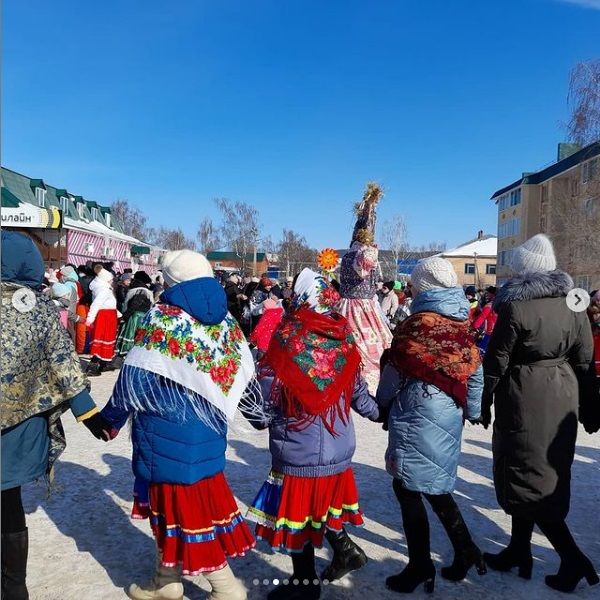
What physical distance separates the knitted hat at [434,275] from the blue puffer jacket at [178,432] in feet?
3.56

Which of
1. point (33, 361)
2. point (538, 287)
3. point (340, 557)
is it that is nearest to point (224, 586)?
point (340, 557)

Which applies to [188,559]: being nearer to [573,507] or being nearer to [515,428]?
[515,428]

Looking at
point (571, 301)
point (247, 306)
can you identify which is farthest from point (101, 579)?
point (247, 306)

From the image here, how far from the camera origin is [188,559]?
2.56m

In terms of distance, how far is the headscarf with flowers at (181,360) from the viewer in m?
2.51

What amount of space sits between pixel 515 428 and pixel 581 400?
49cm

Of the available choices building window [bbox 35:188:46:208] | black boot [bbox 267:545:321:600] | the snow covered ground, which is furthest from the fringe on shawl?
building window [bbox 35:188:46:208]

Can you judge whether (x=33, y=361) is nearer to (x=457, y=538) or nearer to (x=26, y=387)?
(x=26, y=387)

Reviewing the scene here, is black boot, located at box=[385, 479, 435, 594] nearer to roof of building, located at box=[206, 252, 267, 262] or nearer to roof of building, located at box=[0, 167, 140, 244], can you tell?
roof of building, located at box=[0, 167, 140, 244]

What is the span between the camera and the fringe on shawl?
2.51 m

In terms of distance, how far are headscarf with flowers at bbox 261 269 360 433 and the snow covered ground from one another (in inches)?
16.4

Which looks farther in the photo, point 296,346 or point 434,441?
point 434,441

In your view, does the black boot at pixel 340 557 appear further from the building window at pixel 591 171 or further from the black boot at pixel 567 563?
the building window at pixel 591 171

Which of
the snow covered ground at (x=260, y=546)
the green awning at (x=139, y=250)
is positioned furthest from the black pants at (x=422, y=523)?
the green awning at (x=139, y=250)
